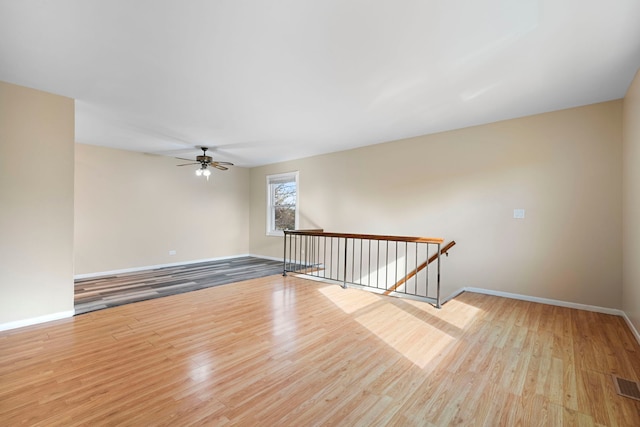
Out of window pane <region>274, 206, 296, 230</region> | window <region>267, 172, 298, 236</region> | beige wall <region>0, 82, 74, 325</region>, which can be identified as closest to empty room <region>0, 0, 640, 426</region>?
beige wall <region>0, 82, 74, 325</region>

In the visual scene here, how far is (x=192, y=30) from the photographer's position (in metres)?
2.09

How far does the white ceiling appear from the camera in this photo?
1.90m

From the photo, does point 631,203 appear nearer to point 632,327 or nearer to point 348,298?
point 632,327

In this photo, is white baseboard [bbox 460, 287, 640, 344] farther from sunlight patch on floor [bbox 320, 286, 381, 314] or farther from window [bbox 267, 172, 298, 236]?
window [bbox 267, 172, 298, 236]

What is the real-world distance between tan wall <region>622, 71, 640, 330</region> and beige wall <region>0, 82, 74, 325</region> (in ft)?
20.0

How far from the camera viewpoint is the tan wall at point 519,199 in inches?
132

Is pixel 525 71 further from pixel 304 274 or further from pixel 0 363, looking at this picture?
pixel 0 363

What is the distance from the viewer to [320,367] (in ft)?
7.13

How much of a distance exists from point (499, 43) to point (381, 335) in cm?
280

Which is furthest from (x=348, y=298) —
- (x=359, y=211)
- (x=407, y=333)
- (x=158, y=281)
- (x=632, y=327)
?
(x=158, y=281)

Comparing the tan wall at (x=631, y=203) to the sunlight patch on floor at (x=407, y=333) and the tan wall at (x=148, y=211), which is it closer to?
the sunlight patch on floor at (x=407, y=333)

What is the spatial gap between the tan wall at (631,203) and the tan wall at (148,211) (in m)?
7.42

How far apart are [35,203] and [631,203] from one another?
644cm

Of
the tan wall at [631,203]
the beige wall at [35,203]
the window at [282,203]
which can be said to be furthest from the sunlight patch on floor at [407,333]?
the window at [282,203]
